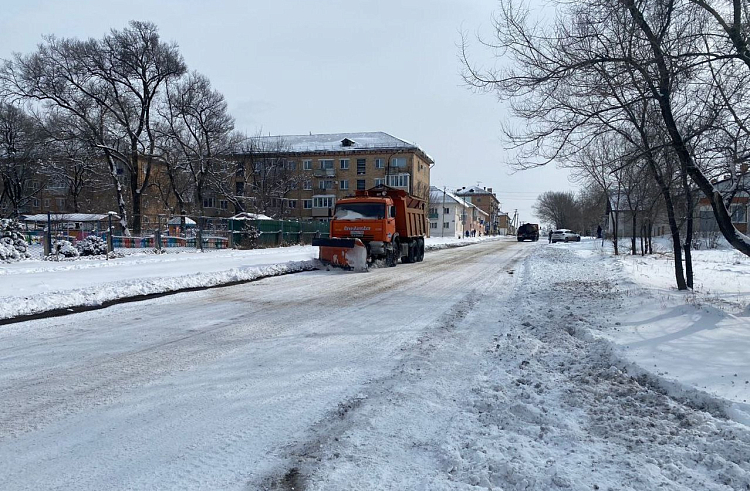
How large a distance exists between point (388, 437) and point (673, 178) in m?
10.2

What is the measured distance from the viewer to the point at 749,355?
5.42 m

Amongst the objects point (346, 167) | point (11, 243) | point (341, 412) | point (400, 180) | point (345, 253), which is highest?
point (346, 167)

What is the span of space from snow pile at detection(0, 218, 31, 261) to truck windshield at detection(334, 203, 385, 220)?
40.3ft

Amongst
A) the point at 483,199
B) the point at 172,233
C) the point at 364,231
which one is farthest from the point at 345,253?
the point at 483,199

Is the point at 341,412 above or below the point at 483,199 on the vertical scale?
below

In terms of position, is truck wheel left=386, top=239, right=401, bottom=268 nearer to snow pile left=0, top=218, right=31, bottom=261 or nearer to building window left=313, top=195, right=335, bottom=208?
snow pile left=0, top=218, right=31, bottom=261

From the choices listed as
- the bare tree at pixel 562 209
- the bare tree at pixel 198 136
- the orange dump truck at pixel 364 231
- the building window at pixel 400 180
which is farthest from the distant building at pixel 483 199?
the orange dump truck at pixel 364 231

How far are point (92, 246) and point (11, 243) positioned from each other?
3.20 metres

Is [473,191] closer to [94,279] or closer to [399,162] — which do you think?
[399,162]

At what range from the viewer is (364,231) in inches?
730

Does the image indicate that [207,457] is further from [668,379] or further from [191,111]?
[191,111]

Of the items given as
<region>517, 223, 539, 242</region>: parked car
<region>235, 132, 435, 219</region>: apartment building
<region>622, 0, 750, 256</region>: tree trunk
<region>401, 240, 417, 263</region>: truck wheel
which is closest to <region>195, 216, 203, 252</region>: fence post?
<region>401, 240, 417, 263</region>: truck wheel

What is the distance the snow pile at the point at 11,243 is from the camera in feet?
59.5

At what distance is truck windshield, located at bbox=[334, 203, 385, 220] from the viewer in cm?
1875
